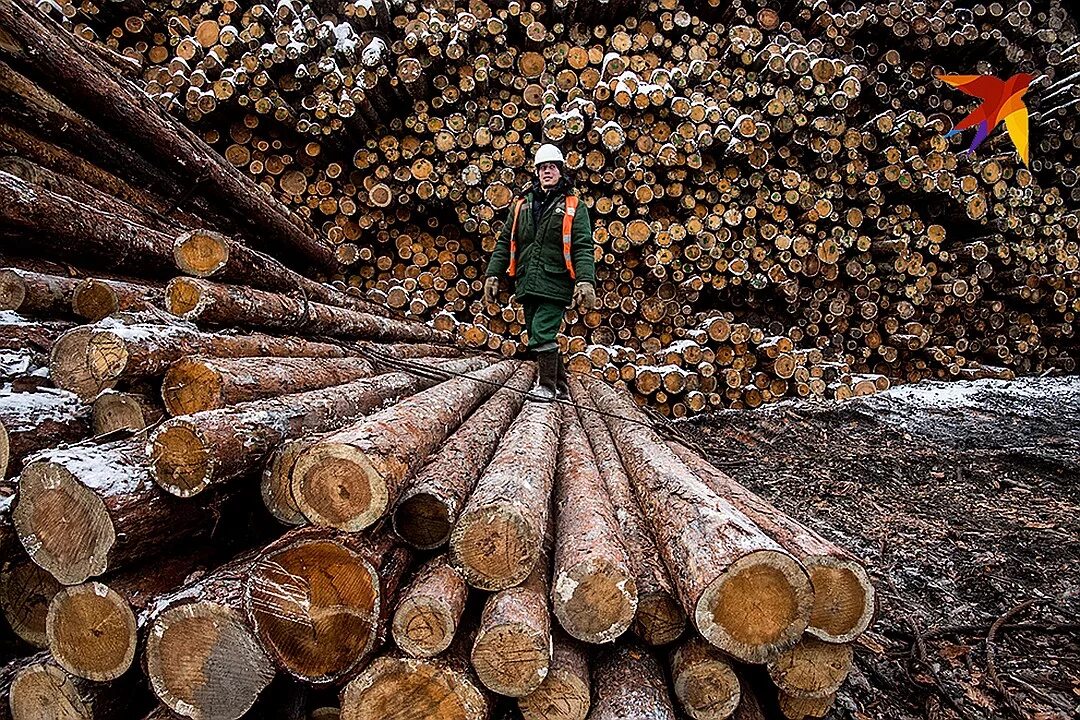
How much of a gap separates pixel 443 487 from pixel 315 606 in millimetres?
498

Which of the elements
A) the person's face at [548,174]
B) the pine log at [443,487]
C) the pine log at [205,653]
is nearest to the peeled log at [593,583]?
the pine log at [443,487]

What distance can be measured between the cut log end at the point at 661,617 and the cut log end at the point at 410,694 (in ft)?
1.70

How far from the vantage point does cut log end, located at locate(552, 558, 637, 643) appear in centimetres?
164

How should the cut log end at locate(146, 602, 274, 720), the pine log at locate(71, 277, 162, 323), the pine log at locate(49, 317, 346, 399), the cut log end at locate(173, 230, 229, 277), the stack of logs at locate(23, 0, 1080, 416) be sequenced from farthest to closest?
the stack of logs at locate(23, 0, 1080, 416)
the cut log end at locate(173, 230, 229, 277)
the pine log at locate(71, 277, 162, 323)
the pine log at locate(49, 317, 346, 399)
the cut log end at locate(146, 602, 274, 720)

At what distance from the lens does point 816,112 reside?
5547 mm

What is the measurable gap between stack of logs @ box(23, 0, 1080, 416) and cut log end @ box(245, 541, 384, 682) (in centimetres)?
414

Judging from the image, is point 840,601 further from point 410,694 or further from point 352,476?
point 352,476

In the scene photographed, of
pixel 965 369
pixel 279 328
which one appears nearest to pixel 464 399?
pixel 279 328

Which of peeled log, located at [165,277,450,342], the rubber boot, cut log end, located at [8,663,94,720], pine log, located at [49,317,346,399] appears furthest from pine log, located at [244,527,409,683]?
the rubber boot

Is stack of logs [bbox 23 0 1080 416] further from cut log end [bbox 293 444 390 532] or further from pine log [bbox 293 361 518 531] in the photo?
cut log end [bbox 293 444 390 532]

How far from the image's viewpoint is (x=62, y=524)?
1.59 m

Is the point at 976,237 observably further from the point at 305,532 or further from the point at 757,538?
the point at 305,532

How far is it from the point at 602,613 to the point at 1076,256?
734cm

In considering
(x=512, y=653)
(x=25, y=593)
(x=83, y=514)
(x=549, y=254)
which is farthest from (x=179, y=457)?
(x=549, y=254)
